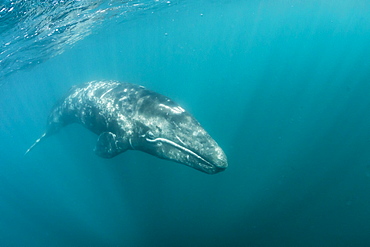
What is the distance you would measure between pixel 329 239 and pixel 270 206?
241 centimetres

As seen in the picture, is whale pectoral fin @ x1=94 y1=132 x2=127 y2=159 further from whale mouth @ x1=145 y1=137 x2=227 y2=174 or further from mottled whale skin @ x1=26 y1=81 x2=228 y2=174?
whale mouth @ x1=145 y1=137 x2=227 y2=174

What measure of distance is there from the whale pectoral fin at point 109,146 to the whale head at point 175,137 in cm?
73

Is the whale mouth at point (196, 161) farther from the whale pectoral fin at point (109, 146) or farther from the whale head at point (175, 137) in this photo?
the whale pectoral fin at point (109, 146)

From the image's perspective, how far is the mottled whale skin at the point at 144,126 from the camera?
5.92 metres

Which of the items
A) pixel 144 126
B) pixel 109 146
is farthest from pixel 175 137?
pixel 109 146

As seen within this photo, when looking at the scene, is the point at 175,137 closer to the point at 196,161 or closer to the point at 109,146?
the point at 196,161

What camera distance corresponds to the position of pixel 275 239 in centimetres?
894

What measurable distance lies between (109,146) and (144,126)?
A: 1780mm

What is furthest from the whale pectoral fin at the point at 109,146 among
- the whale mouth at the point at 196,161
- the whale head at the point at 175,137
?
the whale mouth at the point at 196,161

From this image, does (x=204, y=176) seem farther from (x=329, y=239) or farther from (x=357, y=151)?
(x=357, y=151)

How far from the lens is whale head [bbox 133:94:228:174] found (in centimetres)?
575

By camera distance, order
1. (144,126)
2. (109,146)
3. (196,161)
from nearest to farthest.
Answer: (196,161)
(144,126)
(109,146)

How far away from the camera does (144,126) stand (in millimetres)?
6984

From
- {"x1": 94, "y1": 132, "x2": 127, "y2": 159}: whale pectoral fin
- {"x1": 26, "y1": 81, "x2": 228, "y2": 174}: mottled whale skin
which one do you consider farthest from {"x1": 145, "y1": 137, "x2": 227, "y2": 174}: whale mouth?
{"x1": 94, "y1": 132, "x2": 127, "y2": 159}: whale pectoral fin
